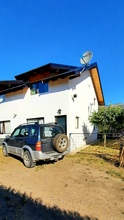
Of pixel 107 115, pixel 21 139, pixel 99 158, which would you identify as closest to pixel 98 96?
pixel 107 115

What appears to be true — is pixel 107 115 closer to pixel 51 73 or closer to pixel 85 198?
pixel 51 73

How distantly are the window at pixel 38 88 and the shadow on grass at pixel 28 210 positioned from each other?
10.0 metres

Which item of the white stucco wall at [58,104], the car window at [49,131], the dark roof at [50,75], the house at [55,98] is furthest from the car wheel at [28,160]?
the dark roof at [50,75]

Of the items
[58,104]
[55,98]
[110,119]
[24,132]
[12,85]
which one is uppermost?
[12,85]

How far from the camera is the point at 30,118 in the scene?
48.9 feet

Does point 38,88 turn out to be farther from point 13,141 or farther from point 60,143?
point 60,143

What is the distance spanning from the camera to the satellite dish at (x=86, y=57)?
13.6m

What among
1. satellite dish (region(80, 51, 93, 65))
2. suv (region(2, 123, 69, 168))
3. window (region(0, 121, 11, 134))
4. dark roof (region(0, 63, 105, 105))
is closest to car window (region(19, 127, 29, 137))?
suv (region(2, 123, 69, 168))

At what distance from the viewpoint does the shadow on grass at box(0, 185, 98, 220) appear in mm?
3748

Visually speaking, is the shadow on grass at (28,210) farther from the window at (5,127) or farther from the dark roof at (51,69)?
the window at (5,127)

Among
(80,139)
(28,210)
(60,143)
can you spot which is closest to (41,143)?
(60,143)

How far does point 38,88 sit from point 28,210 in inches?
446

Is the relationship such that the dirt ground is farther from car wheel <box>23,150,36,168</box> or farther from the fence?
the fence

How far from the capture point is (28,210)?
407 centimetres
